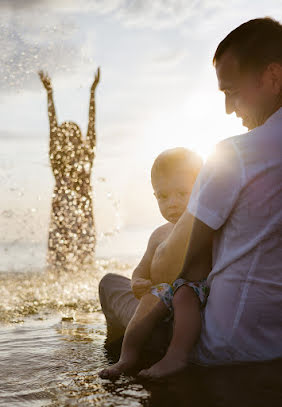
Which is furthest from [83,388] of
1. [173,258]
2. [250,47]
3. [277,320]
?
[250,47]

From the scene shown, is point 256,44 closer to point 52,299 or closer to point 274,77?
point 274,77

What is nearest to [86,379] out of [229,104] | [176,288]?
[176,288]

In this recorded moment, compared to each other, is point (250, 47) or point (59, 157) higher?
point (59, 157)

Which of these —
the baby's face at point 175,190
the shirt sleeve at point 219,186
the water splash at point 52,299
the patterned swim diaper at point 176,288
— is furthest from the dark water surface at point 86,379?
the baby's face at point 175,190

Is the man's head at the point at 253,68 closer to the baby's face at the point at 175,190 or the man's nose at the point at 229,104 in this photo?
the man's nose at the point at 229,104

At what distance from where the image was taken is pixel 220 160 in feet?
5.28

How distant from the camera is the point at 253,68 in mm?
1682

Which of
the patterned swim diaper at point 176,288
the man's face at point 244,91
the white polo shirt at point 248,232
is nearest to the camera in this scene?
the white polo shirt at point 248,232

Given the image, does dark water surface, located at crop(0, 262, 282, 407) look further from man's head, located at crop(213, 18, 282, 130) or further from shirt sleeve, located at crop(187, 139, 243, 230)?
man's head, located at crop(213, 18, 282, 130)

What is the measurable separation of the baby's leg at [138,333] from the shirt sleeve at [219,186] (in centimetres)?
47

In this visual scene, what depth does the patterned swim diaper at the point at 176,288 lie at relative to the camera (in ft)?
5.94

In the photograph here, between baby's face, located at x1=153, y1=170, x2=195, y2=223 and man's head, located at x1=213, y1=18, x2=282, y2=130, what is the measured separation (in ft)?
2.32

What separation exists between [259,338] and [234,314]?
0.46 feet

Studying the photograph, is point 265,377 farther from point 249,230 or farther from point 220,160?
point 220,160
